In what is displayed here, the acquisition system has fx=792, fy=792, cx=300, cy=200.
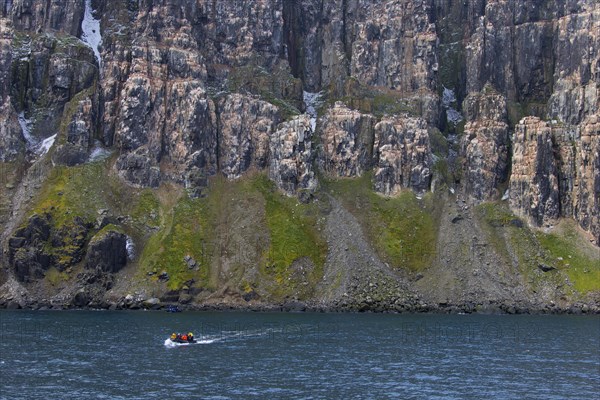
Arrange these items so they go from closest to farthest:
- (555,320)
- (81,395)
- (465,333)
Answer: (81,395) → (465,333) → (555,320)

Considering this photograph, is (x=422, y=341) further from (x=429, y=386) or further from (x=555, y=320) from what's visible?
Answer: (x=555, y=320)

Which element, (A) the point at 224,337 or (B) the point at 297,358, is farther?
(A) the point at 224,337

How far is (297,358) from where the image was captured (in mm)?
115312

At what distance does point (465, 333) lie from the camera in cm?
15238

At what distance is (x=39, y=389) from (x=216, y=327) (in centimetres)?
6898

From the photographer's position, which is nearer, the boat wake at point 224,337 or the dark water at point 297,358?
the dark water at point 297,358

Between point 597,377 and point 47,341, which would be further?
point 47,341

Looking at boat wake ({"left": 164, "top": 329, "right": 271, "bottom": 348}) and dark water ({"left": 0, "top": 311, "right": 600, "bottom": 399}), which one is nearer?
dark water ({"left": 0, "top": 311, "right": 600, "bottom": 399})

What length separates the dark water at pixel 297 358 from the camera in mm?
91375

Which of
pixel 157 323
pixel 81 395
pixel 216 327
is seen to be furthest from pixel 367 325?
pixel 81 395

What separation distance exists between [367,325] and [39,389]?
84860 millimetres

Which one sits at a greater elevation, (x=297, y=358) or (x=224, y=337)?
(x=224, y=337)

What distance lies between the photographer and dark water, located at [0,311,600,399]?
91375 mm

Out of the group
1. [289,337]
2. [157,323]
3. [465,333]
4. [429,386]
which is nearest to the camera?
[429,386]
